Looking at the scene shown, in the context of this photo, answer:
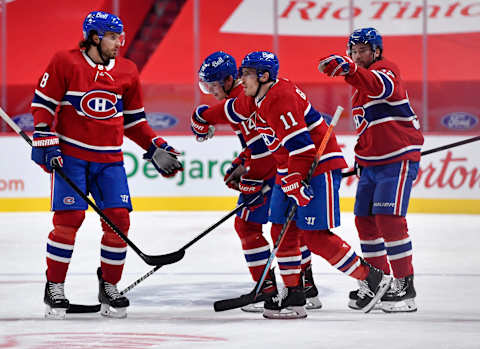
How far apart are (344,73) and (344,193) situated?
17.5 feet

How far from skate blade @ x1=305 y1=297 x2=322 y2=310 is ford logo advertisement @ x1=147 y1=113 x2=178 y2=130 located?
20.8 ft

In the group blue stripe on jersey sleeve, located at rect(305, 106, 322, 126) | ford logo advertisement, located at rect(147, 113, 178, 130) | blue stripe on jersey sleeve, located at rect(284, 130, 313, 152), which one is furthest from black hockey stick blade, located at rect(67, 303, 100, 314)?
ford logo advertisement, located at rect(147, 113, 178, 130)

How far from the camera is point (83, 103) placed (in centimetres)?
381

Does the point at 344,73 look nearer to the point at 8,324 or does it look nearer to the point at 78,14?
the point at 8,324

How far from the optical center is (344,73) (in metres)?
3.65

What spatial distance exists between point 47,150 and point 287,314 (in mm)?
1169

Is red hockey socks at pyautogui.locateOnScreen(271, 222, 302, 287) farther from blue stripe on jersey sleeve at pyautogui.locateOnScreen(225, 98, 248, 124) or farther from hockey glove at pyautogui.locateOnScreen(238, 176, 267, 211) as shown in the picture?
blue stripe on jersey sleeve at pyautogui.locateOnScreen(225, 98, 248, 124)

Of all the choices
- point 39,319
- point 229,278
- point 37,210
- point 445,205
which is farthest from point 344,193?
point 39,319

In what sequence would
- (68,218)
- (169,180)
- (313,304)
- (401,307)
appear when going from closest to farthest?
(68,218)
(401,307)
(313,304)
(169,180)

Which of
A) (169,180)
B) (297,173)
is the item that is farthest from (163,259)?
(169,180)

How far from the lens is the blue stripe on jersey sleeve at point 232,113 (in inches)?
156

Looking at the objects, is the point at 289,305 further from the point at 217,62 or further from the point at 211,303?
the point at 217,62

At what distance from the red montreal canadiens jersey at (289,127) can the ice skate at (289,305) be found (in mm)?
485

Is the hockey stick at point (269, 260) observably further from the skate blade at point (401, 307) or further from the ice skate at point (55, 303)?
the ice skate at point (55, 303)
